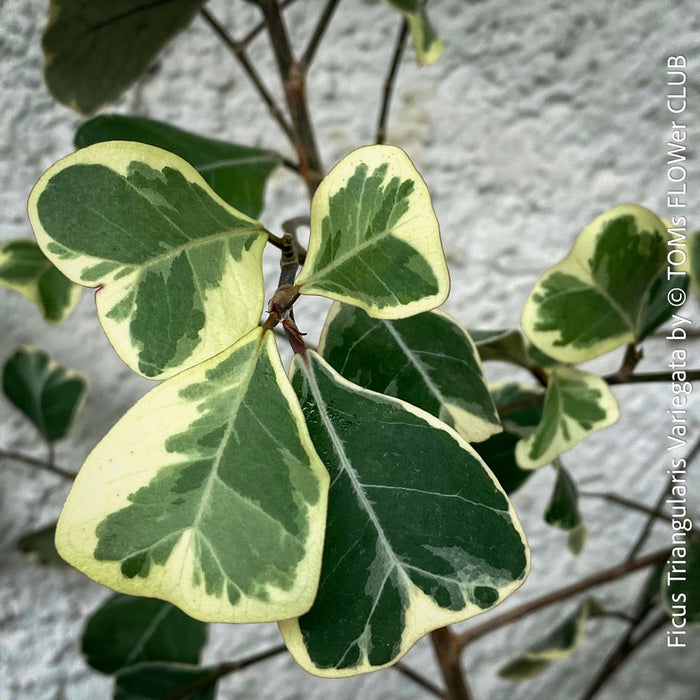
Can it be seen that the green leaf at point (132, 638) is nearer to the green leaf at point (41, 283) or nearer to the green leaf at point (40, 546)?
the green leaf at point (40, 546)

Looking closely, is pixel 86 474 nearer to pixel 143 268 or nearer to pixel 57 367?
pixel 143 268

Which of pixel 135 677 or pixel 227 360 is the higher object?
pixel 227 360

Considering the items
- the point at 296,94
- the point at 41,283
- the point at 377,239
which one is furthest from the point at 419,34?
the point at 41,283

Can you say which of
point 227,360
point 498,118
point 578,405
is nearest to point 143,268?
point 227,360

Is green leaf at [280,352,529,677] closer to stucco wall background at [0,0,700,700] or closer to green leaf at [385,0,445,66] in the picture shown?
green leaf at [385,0,445,66]

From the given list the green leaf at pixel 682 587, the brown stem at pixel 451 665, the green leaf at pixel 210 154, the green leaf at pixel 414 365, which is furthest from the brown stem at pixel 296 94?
the green leaf at pixel 682 587

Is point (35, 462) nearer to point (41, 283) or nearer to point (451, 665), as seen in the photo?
point (41, 283)
